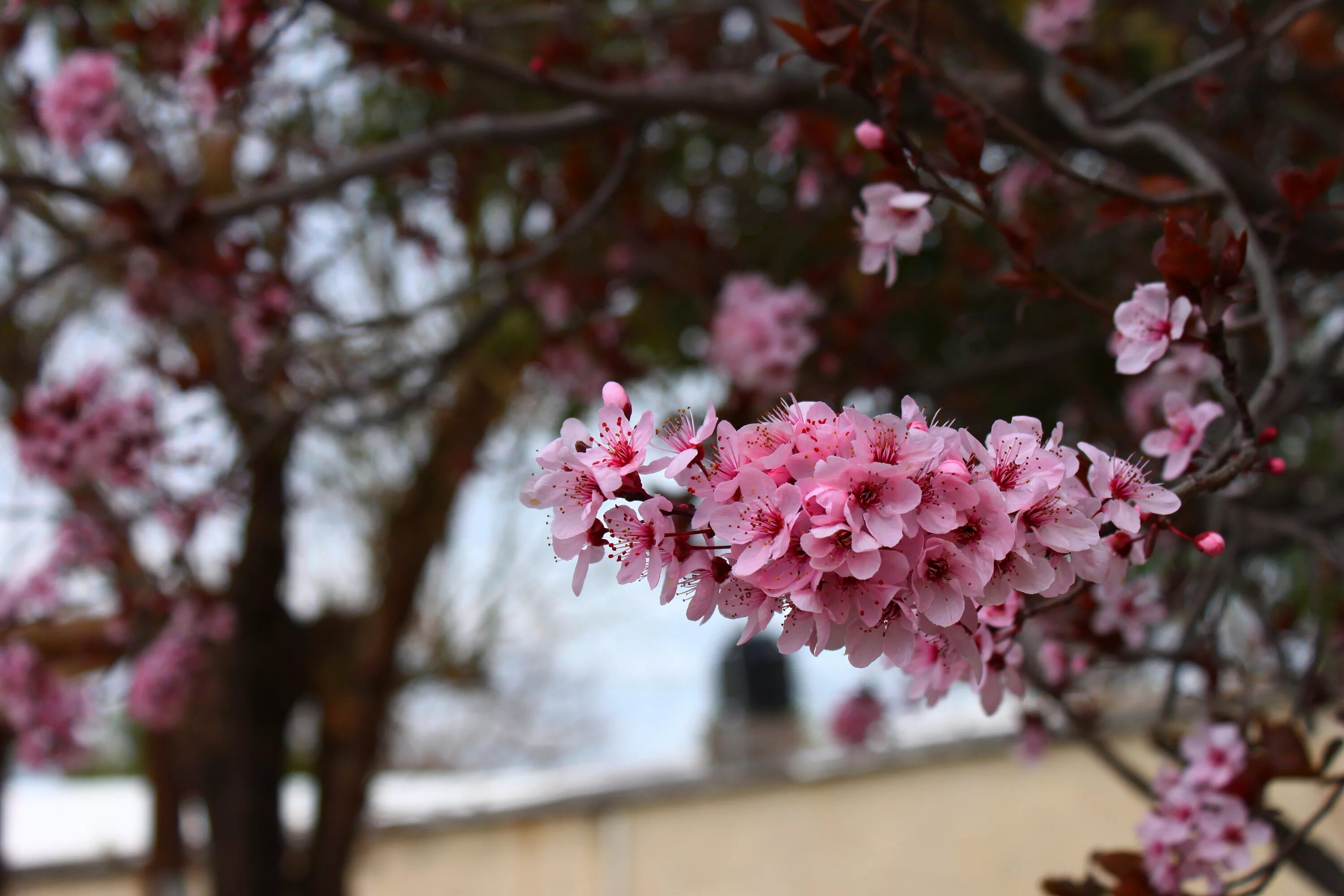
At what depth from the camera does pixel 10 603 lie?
11.2 feet

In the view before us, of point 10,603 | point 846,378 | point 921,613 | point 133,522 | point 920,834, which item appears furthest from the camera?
point 920,834

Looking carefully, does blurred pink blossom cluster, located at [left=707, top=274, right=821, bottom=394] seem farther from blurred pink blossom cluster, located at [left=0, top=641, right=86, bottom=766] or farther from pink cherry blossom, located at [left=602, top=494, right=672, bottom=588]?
blurred pink blossom cluster, located at [left=0, top=641, right=86, bottom=766]

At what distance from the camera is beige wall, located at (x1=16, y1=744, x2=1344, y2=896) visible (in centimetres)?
467

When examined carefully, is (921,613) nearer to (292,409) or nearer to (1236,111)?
(292,409)

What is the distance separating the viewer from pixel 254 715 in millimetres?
4750

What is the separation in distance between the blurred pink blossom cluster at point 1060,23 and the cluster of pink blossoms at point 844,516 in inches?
78.9

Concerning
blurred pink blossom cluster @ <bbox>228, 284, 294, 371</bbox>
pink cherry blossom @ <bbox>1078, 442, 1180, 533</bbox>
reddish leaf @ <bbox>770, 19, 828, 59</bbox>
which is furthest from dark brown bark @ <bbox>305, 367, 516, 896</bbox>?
pink cherry blossom @ <bbox>1078, 442, 1180, 533</bbox>

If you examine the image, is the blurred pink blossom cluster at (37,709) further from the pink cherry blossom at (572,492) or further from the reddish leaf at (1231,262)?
the reddish leaf at (1231,262)

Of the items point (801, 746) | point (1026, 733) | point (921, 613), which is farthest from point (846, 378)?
point (801, 746)

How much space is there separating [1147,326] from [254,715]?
4581 millimetres

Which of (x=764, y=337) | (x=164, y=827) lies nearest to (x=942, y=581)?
(x=764, y=337)

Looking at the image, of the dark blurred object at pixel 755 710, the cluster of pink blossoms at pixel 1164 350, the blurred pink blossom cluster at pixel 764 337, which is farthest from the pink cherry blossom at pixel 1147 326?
the dark blurred object at pixel 755 710

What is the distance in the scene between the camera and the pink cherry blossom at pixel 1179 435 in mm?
1210

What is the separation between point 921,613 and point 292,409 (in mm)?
2211
